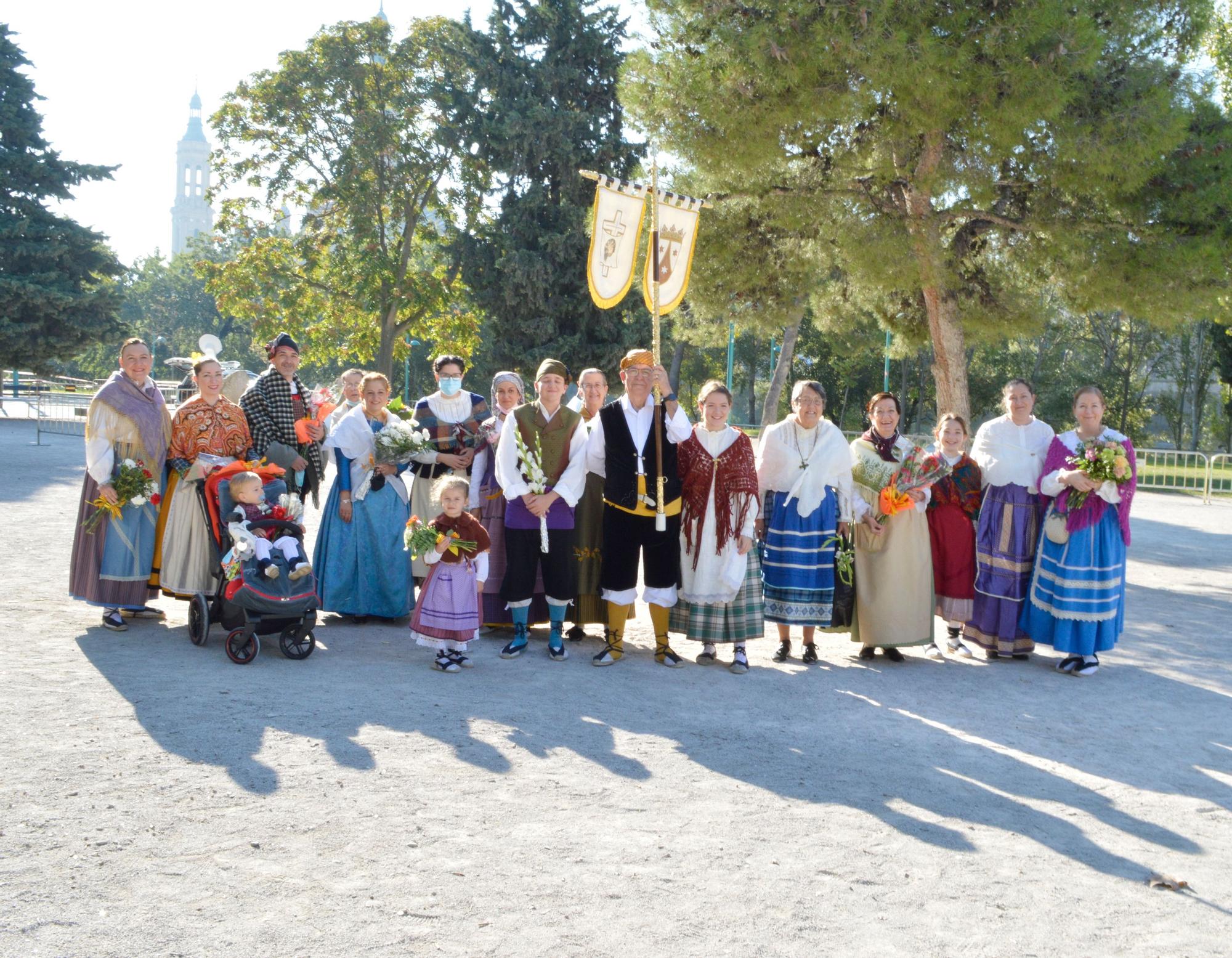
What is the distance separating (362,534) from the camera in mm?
7863

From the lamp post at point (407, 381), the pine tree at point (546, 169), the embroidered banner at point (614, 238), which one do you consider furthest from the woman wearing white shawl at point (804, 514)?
the lamp post at point (407, 381)

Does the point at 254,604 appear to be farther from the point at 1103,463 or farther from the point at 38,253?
the point at 38,253

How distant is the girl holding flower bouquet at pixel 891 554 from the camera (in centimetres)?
739

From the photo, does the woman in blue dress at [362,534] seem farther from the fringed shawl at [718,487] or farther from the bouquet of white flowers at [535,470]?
the fringed shawl at [718,487]

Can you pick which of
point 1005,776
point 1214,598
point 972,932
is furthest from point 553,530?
point 1214,598

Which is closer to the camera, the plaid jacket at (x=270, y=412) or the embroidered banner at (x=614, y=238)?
the plaid jacket at (x=270, y=412)

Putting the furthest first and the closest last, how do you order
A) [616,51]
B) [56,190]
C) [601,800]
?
[56,190]
[616,51]
[601,800]

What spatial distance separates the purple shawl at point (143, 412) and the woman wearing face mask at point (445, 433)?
1765mm

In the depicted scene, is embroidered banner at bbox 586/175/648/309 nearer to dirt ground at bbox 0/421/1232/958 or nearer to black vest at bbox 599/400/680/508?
black vest at bbox 599/400/680/508

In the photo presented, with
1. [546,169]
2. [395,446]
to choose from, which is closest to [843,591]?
[395,446]

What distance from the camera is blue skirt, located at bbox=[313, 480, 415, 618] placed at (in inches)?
310

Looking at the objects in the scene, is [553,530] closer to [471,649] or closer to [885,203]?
[471,649]

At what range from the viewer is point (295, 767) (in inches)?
188

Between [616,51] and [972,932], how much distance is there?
3102cm
